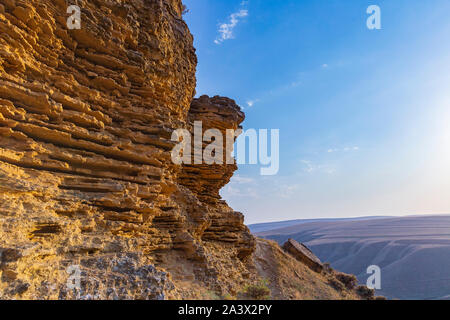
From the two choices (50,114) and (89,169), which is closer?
(50,114)

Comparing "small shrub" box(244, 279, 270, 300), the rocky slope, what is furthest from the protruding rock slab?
"small shrub" box(244, 279, 270, 300)

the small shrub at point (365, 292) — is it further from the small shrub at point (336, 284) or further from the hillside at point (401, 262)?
the hillside at point (401, 262)

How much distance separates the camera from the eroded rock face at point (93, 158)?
193 inches

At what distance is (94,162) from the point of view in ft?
22.9

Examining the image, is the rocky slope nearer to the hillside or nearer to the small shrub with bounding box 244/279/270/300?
→ the small shrub with bounding box 244/279/270/300

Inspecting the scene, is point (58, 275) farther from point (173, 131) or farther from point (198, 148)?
point (198, 148)

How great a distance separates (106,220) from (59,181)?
156 centimetres

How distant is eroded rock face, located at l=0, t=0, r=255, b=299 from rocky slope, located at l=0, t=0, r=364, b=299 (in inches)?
1.2

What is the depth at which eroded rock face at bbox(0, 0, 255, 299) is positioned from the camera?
16.1 ft

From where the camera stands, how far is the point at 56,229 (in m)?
5.36

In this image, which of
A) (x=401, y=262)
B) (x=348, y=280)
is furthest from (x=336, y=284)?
(x=401, y=262)

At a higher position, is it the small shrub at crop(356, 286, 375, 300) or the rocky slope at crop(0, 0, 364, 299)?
the rocky slope at crop(0, 0, 364, 299)

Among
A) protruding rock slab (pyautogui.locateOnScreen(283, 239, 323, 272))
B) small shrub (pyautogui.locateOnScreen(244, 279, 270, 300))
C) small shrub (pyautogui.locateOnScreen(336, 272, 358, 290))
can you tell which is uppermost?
small shrub (pyautogui.locateOnScreen(244, 279, 270, 300))
